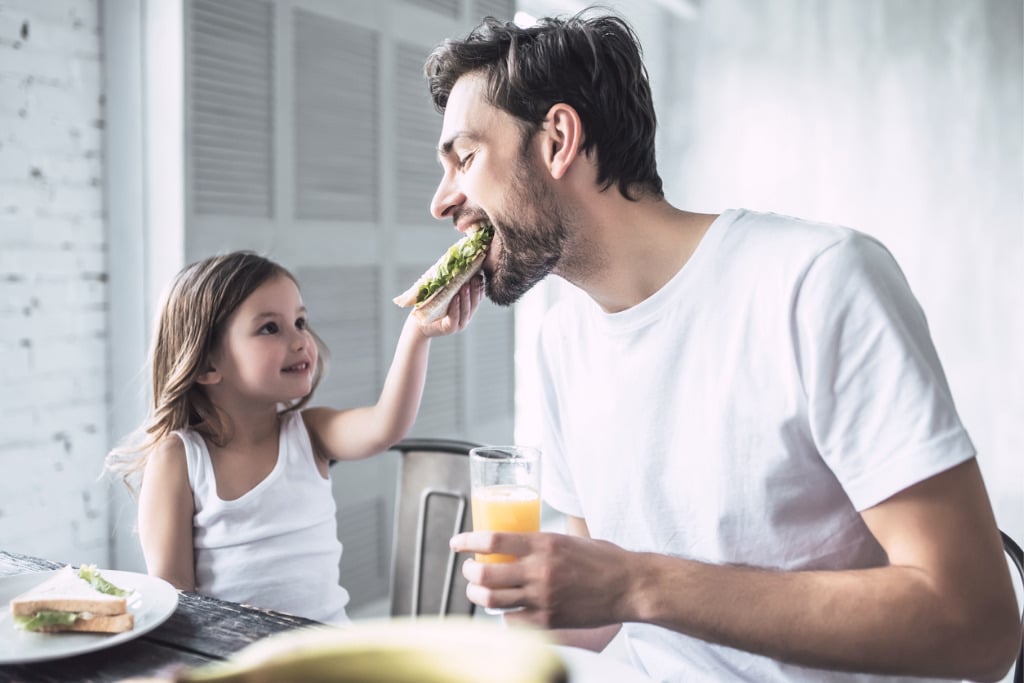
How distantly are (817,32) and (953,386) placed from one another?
2356 mm

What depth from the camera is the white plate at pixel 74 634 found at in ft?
3.09

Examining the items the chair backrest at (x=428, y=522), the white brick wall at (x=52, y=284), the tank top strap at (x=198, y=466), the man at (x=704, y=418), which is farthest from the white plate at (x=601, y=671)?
the white brick wall at (x=52, y=284)

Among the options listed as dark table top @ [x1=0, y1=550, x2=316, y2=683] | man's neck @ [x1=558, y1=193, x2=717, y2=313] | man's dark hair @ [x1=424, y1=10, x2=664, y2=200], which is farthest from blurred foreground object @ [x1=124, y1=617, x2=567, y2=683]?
man's dark hair @ [x1=424, y1=10, x2=664, y2=200]

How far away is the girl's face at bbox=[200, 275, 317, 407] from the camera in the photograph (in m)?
1.88

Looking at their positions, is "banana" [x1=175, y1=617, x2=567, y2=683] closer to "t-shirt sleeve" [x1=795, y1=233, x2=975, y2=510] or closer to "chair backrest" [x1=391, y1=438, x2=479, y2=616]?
"t-shirt sleeve" [x1=795, y1=233, x2=975, y2=510]

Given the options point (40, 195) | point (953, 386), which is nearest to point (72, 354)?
point (40, 195)

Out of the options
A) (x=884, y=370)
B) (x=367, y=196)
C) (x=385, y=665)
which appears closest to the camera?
(x=385, y=665)

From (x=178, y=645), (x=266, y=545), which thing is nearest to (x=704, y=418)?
(x=178, y=645)

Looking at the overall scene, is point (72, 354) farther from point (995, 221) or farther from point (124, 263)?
point (995, 221)

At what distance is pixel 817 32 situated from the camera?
5.46 meters

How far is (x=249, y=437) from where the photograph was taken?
192 centimetres

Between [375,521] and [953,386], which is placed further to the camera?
[953,386]

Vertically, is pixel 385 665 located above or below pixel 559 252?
below

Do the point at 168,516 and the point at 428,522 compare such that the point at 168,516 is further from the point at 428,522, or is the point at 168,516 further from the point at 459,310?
the point at 459,310
